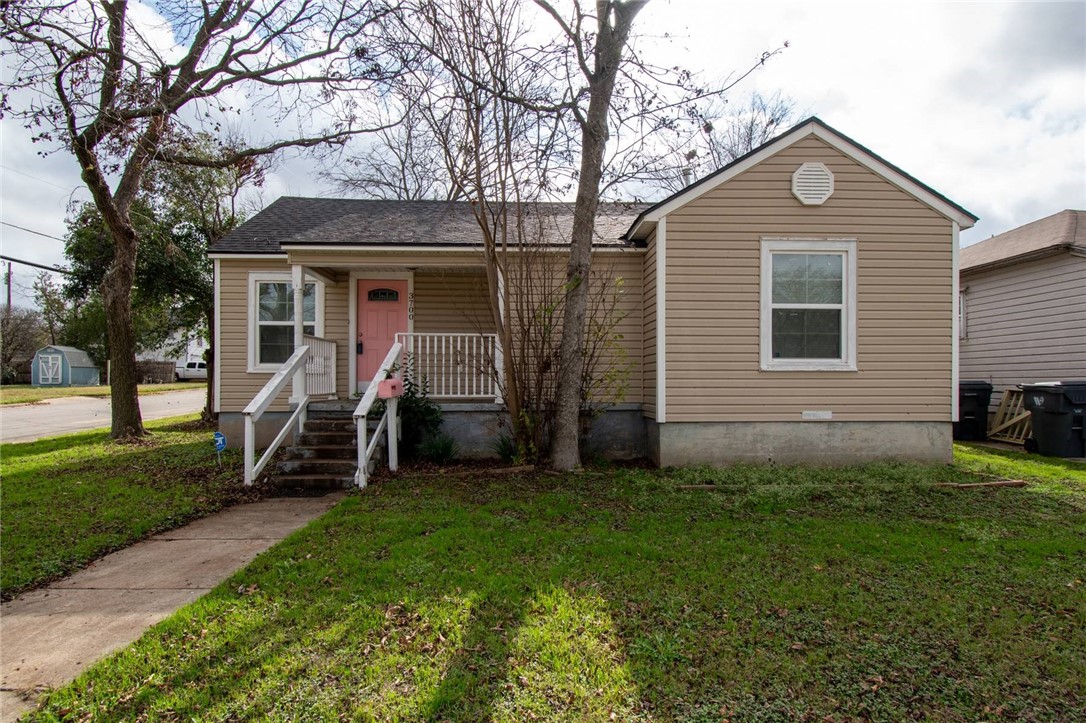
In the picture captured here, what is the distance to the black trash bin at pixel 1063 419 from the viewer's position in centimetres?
885

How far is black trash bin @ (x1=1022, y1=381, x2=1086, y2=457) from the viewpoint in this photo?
885 centimetres

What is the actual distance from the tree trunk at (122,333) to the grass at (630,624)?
763 cm

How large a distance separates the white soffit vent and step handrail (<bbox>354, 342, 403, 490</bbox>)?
610 cm

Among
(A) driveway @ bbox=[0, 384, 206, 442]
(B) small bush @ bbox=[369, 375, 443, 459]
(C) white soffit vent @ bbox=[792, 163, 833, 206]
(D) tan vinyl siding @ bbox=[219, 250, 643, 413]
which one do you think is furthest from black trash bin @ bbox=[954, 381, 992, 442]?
(A) driveway @ bbox=[0, 384, 206, 442]

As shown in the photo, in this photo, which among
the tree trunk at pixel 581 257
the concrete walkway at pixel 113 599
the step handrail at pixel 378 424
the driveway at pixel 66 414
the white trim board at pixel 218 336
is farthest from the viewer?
the driveway at pixel 66 414

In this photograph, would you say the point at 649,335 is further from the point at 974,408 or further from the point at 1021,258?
the point at 1021,258

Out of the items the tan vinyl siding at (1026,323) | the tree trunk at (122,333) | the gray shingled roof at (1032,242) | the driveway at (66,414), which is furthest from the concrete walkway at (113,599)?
the gray shingled roof at (1032,242)

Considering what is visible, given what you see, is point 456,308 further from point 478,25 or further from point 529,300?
point 478,25

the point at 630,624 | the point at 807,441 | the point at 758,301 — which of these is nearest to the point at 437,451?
the point at 758,301

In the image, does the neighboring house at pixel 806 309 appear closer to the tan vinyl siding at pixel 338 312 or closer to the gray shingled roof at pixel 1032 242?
the tan vinyl siding at pixel 338 312

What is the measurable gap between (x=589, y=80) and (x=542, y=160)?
1161 mm

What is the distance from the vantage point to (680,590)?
362 cm

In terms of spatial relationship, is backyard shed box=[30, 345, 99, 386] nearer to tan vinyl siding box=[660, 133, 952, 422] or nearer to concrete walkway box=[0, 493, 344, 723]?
concrete walkway box=[0, 493, 344, 723]

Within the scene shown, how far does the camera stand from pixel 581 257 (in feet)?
23.8
